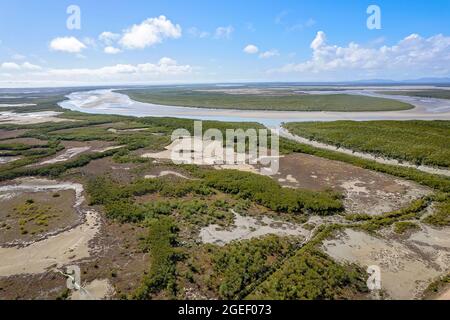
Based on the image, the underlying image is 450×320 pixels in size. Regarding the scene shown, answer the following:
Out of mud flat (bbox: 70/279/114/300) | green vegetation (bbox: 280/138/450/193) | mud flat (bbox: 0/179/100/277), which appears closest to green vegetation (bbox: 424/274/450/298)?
green vegetation (bbox: 280/138/450/193)

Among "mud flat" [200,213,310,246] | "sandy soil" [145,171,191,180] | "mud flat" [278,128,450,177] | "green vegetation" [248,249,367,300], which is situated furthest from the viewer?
"mud flat" [278,128,450,177]

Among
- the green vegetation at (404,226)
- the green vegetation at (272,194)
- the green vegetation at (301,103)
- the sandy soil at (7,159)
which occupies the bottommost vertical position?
the green vegetation at (404,226)

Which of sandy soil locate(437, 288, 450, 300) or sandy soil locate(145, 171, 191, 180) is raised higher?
sandy soil locate(145, 171, 191, 180)

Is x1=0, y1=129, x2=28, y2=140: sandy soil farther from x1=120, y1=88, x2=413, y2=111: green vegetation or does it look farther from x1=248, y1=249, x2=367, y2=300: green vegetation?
x1=120, y1=88, x2=413, y2=111: green vegetation

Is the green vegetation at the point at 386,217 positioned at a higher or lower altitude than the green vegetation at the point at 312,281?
higher

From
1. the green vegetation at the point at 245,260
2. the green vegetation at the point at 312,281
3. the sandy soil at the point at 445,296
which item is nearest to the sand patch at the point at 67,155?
the green vegetation at the point at 245,260

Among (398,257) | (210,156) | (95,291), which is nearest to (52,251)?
(95,291)

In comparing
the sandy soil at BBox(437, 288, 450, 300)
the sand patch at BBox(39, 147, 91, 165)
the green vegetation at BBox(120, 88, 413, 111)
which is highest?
the green vegetation at BBox(120, 88, 413, 111)

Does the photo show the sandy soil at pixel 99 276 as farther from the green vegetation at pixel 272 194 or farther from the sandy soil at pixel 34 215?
the green vegetation at pixel 272 194
